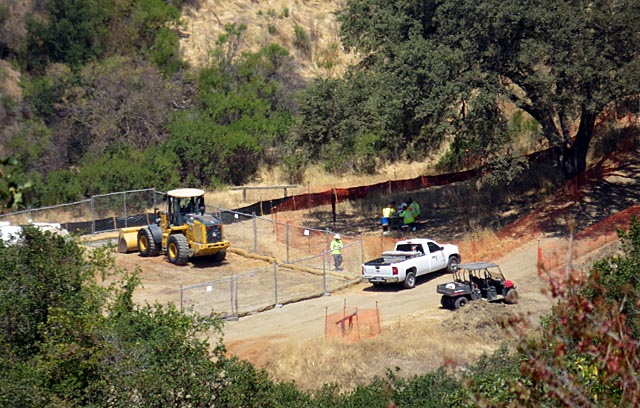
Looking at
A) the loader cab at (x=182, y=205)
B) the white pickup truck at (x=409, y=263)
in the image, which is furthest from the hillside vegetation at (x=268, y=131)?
the white pickup truck at (x=409, y=263)

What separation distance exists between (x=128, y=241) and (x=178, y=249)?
3798 millimetres

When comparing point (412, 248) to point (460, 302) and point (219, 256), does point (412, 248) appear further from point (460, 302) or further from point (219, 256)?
point (219, 256)

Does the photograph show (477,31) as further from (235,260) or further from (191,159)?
(191,159)

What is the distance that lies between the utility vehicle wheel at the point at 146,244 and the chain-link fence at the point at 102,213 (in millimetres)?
4458

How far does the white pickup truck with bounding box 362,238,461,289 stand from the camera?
30312 millimetres

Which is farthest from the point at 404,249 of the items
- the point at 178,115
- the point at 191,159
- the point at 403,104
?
the point at 178,115

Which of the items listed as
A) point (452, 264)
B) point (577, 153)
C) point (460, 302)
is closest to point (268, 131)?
point (577, 153)

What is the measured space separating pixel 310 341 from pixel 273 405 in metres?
9.14

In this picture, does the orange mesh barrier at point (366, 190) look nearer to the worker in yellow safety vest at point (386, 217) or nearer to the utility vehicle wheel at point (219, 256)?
the worker in yellow safety vest at point (386, 217)

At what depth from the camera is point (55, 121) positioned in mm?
54344

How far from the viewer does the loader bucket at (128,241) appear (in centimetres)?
3659

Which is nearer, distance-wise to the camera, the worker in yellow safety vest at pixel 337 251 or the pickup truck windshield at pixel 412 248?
the pickup truck windshield at pixel 412 248

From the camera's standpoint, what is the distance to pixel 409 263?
30.6m

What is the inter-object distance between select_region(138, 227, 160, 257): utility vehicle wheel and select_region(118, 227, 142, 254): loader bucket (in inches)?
24.4
